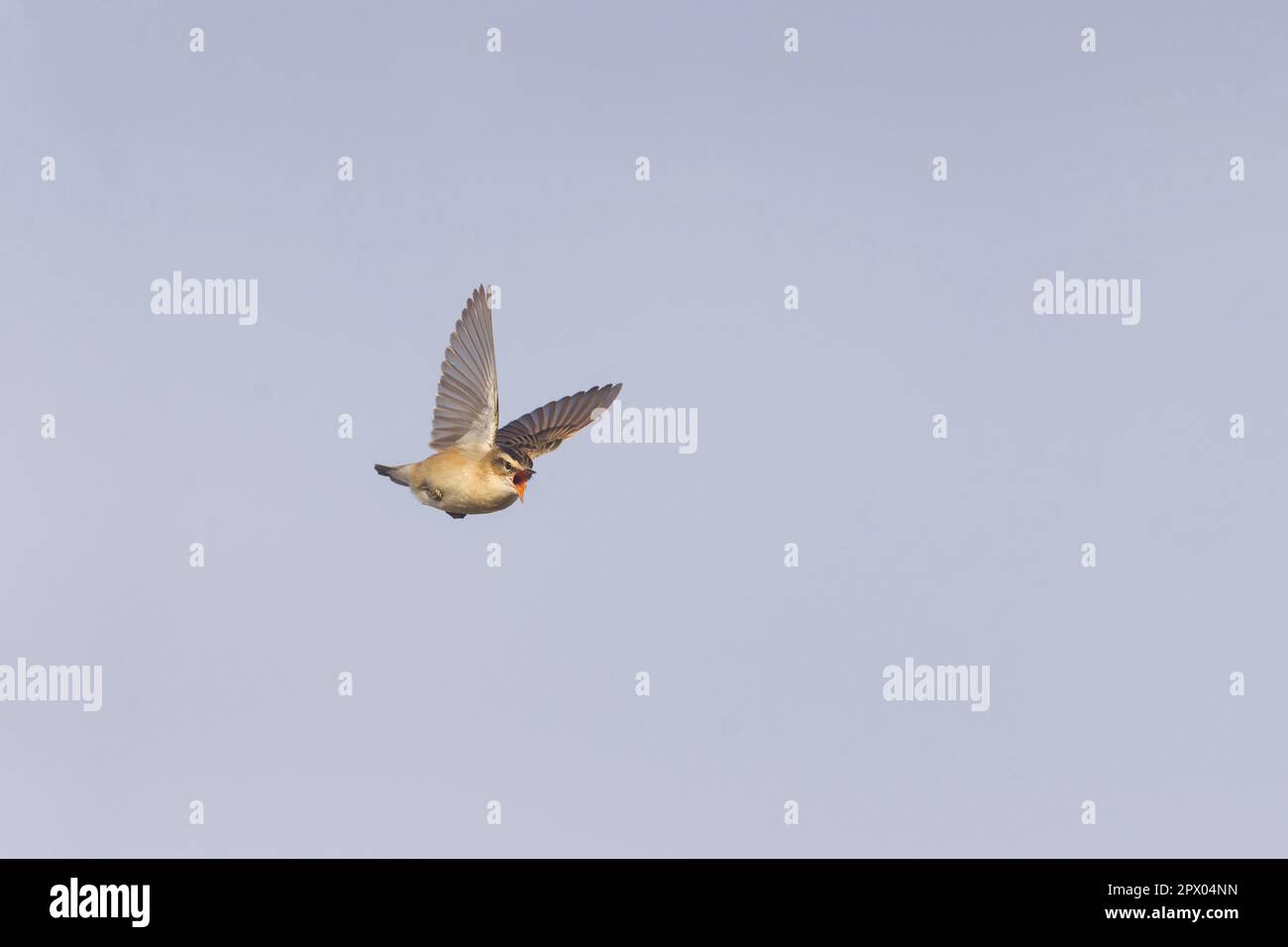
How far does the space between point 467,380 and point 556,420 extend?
1155mm

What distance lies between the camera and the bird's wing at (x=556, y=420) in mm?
10078

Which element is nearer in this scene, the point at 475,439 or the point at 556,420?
the point at 475,439

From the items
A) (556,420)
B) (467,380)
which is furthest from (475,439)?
(556,420)

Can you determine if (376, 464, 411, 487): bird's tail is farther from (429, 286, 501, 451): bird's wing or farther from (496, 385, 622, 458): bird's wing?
(496, 385, 622, 458): bird's wing

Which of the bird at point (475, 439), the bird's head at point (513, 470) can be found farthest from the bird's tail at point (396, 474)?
the bird's head at point (513, 470)

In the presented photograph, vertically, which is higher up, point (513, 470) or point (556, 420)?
point (556, 420)

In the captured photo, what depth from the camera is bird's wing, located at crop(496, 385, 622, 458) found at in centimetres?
1008

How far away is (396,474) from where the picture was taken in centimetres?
940

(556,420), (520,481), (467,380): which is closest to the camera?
(520,481)

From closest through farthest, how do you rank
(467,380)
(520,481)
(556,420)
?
(520,481) → (467,380) → (556,420)

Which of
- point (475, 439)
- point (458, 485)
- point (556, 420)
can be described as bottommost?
point (458, 485)

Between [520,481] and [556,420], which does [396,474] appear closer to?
[520,481]

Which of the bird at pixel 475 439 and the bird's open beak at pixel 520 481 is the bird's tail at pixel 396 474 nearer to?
the bird at pixel 475 439

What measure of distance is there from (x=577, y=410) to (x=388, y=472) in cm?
177
